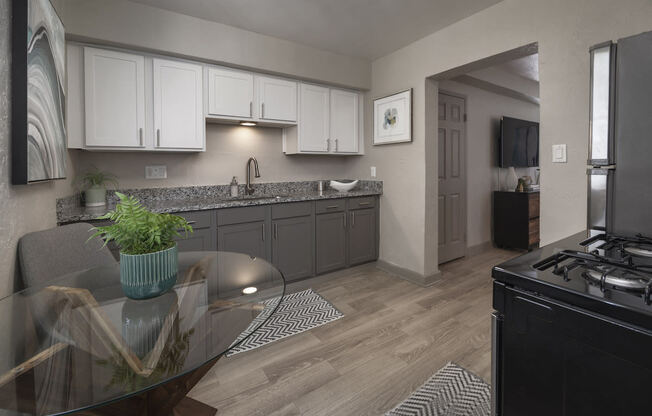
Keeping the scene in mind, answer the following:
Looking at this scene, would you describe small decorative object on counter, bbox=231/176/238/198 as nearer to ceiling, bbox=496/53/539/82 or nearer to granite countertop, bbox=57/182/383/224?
granite countertop, bbox=57/182/383/224

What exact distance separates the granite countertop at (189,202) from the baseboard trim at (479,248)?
170 centimetres

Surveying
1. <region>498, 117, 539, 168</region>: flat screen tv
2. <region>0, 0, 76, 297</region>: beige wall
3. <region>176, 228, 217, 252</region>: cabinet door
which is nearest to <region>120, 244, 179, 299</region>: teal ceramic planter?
<region>0, 0, 76, 297</region>: beige wall

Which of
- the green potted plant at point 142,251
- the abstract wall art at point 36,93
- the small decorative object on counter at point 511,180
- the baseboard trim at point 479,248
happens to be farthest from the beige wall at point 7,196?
the small decorative object on counter at point 511,180

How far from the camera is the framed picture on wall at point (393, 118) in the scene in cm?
328

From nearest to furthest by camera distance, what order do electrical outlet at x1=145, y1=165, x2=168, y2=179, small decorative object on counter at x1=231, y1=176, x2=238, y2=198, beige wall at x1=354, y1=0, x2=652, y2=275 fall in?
beige wall at x1=354, y1=0, x2=652, y2=275
electrical outlet at x1=145, y1=165, x2=168, y2=179
small decorative object on counter at x1=231, y1=176, x2=238, y2=198

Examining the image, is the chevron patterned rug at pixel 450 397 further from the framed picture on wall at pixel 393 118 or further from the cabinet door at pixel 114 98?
the cabinet door at pixel 114 98

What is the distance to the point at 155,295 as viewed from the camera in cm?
107

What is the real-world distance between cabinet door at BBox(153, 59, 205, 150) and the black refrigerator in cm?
273

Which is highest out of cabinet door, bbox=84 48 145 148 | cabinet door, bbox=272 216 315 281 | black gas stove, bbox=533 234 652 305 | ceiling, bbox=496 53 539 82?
ceiling, bbox=496 53 539 82

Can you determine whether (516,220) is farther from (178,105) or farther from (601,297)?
(178,105)

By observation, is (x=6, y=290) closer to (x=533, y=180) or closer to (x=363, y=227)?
(x=363, y=227)

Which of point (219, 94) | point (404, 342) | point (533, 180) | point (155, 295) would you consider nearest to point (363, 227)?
point (404, 342)

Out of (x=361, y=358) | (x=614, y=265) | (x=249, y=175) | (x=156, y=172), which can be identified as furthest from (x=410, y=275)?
(x=156, y=172)

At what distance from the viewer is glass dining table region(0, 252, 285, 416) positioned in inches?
26.5
